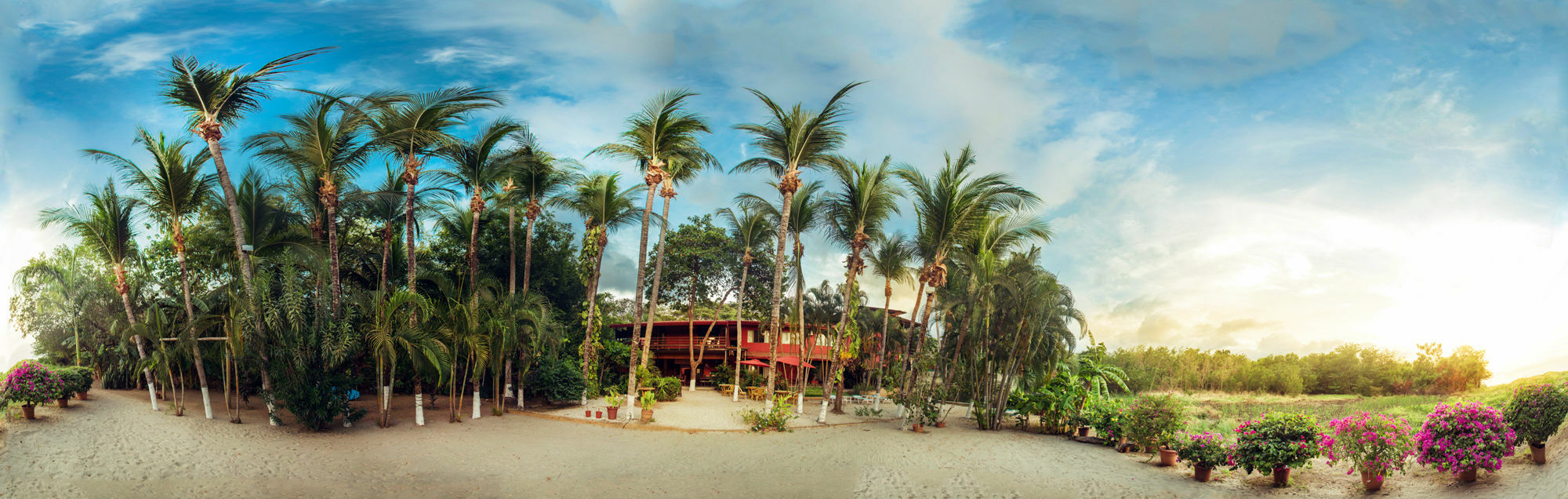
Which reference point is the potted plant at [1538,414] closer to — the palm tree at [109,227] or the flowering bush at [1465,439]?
the flowering bush at [1465,439]

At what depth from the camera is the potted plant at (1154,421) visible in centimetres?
1313

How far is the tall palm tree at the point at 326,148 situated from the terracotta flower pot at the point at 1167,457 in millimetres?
16300

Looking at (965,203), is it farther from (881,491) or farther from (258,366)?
(258,366)

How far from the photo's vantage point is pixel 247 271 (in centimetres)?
1277

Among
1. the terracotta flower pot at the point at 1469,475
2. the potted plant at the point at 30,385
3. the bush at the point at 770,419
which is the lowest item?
the bush at the point at 770,419

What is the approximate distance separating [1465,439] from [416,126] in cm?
1828

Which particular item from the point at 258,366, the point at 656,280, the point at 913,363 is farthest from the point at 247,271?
the point at 913,363

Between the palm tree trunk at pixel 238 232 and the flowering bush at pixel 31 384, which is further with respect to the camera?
the palm tree trunk at pixel 238 232

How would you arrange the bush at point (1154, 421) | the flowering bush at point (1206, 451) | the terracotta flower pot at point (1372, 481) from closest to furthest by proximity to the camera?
the terracotta flower pot at point (1372, 481) < the flowering bush at point (1206, 451) < the bush at point (1154, 421)

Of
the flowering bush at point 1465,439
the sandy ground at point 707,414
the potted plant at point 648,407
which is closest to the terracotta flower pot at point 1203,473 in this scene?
the flowering bush at point 1465,439

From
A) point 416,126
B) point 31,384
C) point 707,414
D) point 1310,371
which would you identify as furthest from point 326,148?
point 1310,371

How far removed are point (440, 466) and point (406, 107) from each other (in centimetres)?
835

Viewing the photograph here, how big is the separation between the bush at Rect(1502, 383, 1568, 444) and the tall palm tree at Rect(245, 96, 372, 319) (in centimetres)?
1887

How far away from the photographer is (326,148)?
44.9 feet
